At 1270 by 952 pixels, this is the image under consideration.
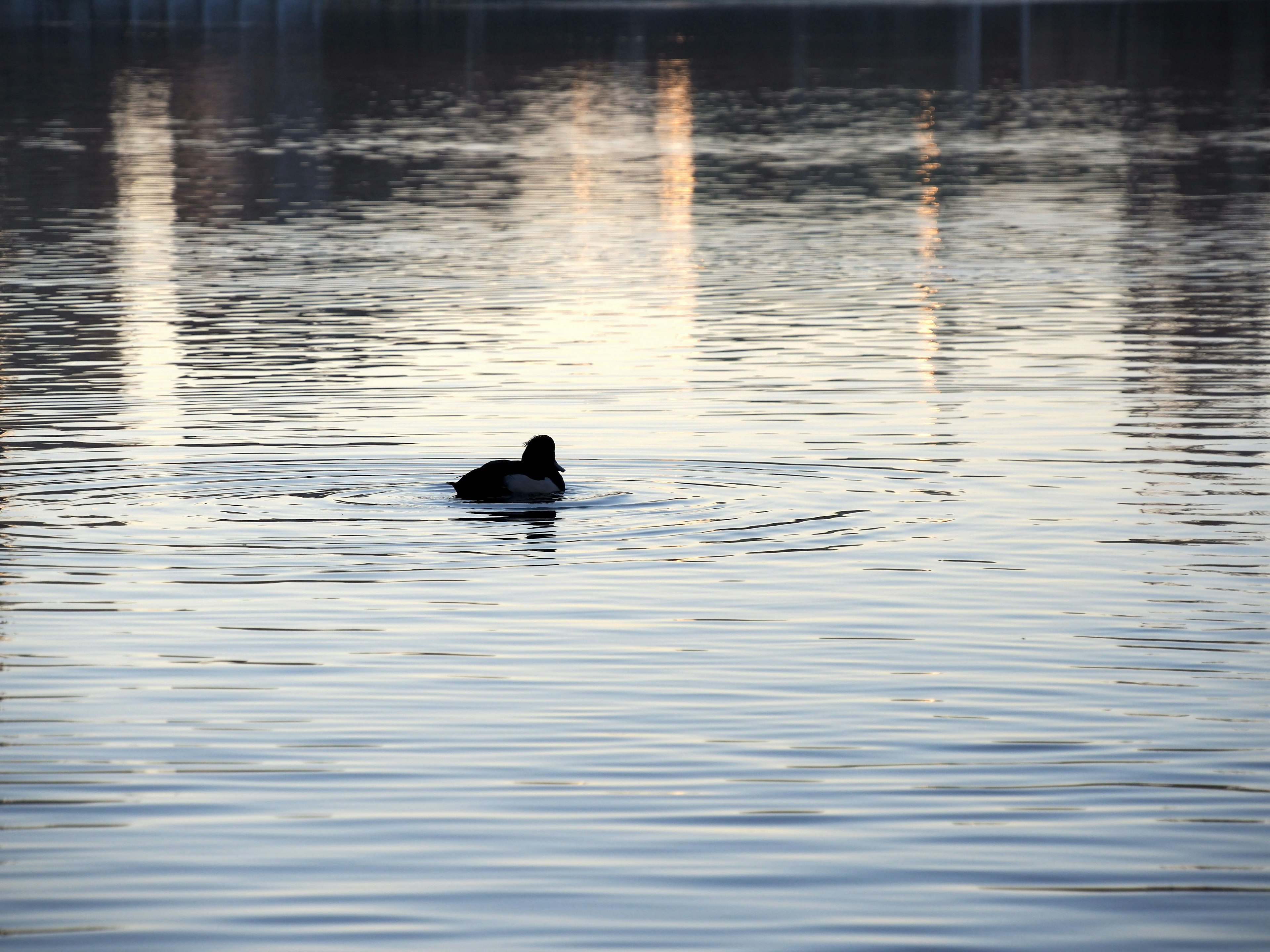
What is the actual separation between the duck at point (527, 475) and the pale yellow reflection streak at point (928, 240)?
6.45 metres

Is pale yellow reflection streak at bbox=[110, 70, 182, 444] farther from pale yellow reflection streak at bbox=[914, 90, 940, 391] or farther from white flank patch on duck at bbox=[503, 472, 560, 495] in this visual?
pale yellow reflection streak at bbox=[914, 90, 940, 391]

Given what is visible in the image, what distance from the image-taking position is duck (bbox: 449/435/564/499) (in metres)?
16.6

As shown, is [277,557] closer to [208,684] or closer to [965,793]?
[208,684]

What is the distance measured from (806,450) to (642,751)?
334 inches

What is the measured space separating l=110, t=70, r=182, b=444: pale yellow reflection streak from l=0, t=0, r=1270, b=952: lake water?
0.63ft

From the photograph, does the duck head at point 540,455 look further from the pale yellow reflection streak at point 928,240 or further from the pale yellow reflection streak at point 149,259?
the pale yellow reflection streak at point 928,240

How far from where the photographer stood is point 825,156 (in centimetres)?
5306

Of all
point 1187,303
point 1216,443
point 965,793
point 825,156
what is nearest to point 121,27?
point 825,156

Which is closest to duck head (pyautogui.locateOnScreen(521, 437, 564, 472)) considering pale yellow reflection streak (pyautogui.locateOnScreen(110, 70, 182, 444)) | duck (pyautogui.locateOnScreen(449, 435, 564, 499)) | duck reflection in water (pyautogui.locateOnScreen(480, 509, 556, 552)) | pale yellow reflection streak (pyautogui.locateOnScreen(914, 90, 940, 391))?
duck (pyautogui.locateOnScreen(449, 435, 564, 499))

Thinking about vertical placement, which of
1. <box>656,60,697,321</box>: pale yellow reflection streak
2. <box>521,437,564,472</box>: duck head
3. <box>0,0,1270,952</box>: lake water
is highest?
<box>656,60,697,321</box>: pale yellow reflection streak

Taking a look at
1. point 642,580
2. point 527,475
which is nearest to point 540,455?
point 527,475

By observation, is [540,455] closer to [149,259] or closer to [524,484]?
[524,484]

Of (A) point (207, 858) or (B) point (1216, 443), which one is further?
(B) point (1216, 443)

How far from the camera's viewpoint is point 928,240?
36062 millimetres
